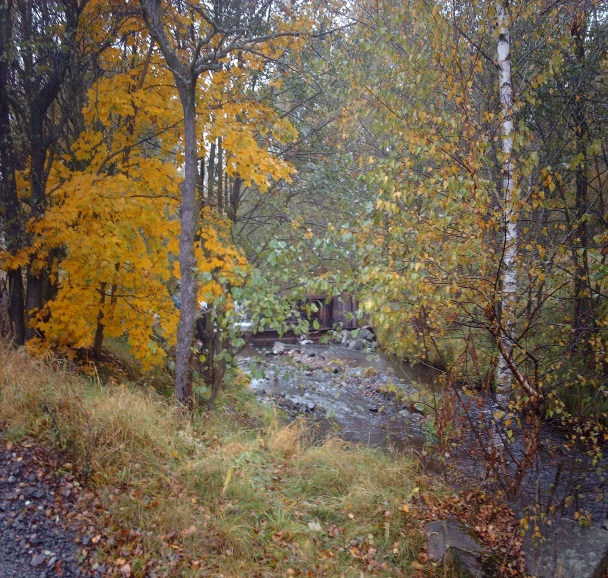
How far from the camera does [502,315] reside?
4.78 m

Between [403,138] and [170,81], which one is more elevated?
[170,81]

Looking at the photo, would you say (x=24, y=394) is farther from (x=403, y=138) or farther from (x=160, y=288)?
(x=403, y=138)

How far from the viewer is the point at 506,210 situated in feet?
13.5

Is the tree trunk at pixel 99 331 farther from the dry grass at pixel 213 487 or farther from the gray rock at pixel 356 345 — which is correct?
the gray rock at pixel 356 345

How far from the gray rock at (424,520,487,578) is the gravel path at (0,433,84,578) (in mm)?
2690

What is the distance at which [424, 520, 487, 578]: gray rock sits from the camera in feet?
12.6

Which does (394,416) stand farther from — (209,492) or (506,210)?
(506,210)

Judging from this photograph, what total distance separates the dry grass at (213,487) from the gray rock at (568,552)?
883 millimetres

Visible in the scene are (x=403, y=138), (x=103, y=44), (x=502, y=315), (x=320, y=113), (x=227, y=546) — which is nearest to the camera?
(x=227, y=546)

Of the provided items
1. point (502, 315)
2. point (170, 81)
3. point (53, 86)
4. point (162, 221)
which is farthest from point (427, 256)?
point (53, 86)

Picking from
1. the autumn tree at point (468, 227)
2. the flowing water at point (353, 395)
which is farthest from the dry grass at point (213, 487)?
the autumn tree at point (468, 227)

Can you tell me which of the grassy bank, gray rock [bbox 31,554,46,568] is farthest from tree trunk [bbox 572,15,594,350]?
gray rock [bbox 31,554,46,568]

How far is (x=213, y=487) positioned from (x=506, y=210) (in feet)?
11.2

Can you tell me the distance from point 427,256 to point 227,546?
278cm
